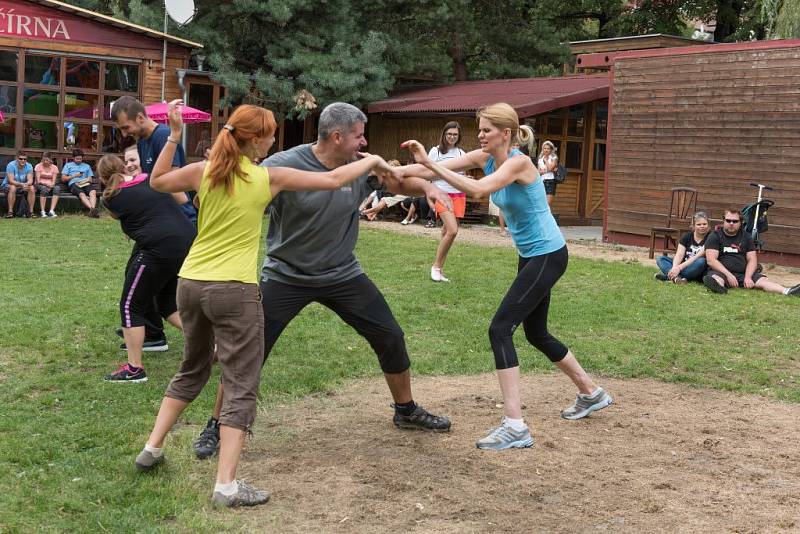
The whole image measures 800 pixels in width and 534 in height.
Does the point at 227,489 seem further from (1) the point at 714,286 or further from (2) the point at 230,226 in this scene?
(1) the point at 714,286

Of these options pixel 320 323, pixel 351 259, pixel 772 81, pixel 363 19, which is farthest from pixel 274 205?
pixel 363 19

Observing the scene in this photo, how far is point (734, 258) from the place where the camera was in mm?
11922

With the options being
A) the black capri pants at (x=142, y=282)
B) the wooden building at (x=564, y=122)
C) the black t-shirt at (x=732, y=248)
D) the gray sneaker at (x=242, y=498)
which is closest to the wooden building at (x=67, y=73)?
the wooden building at (x=564, y=122)

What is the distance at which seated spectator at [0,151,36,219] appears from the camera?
747 inches

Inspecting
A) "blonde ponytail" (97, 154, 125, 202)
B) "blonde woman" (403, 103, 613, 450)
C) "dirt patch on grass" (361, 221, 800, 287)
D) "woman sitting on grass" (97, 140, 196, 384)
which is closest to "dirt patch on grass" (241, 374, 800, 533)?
"blonde woman" (403, 103, 613, 450)

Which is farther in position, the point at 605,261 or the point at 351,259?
the point at 605,261

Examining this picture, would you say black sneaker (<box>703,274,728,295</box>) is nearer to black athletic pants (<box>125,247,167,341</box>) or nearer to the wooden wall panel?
black athletic pants (<box>125,247,167,341</box>)

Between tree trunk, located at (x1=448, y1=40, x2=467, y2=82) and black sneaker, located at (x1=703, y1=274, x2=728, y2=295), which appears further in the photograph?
tree trunk, located at (x1=448, y1=40, x2=467, y2=82)

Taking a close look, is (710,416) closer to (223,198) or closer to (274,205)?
(274,205)

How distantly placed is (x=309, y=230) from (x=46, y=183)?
1555 centimetres

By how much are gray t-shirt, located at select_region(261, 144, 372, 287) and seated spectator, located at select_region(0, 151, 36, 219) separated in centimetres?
1510

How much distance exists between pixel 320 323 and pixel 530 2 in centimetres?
2690

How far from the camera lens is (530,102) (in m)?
20.6

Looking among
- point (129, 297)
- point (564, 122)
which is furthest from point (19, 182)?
point (129, 297)
